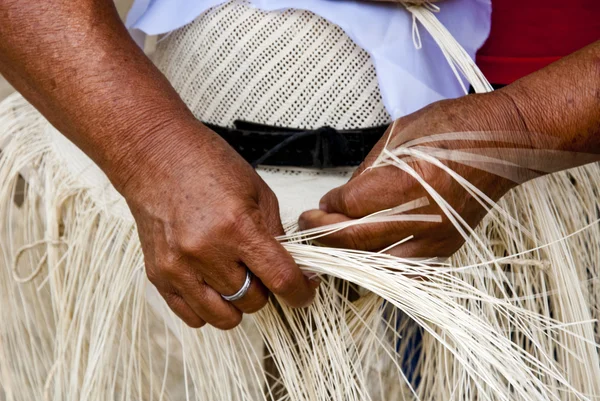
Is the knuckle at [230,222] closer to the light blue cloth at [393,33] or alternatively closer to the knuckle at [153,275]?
the knuckle at [153,275]

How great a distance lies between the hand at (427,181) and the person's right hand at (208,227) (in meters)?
0.08

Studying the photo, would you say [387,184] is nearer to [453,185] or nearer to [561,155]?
[453,185]

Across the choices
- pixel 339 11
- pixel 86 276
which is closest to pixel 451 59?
pixel 339 11

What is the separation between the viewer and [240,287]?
27.8 inches

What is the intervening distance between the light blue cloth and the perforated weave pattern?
0.05 ft

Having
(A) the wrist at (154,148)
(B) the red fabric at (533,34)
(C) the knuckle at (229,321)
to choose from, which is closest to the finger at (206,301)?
(C) the knuckle at (229,321)

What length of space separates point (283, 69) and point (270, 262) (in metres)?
0.24

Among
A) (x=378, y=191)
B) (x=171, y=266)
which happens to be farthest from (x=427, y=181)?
(x=171, y=266)

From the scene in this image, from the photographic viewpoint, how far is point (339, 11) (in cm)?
78

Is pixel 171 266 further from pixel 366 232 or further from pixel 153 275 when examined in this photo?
pixel 366 232

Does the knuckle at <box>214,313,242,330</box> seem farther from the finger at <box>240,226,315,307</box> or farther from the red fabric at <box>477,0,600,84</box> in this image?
the red fabric at <box>477,0,600,84</box>

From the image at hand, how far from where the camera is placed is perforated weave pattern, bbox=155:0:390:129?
2.61 ft

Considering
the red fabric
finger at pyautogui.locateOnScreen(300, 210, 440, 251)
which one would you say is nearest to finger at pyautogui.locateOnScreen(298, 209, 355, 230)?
finger at pyautogui.locateOnScreen(300, 210, 440, 251)

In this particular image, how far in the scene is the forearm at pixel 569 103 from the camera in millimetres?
673
